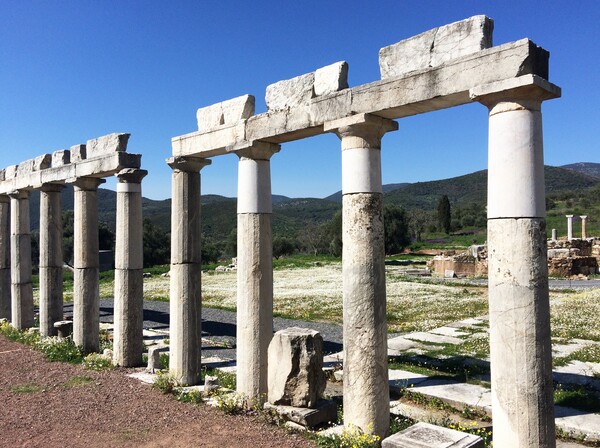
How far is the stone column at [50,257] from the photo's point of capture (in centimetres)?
1534

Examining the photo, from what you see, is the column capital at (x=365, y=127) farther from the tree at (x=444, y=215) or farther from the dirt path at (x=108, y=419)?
the tree at (x=444, y=215)

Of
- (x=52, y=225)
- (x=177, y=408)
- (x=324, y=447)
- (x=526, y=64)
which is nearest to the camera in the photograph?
(x=526, y=64)

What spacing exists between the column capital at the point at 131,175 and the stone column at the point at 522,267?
9036 millimetres

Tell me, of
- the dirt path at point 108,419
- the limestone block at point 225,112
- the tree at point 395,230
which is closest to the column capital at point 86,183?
the limestone block at point 225,112

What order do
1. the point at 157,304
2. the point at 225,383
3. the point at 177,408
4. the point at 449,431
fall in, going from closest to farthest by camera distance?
the point at 449,431
the point at 177,408
the point at 225,383
the point at 157,304

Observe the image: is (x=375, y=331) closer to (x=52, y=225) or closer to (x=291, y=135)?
(x=291, y=135)

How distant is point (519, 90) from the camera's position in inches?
231

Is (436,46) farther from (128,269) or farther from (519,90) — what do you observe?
(128,269)

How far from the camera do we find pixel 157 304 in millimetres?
26250

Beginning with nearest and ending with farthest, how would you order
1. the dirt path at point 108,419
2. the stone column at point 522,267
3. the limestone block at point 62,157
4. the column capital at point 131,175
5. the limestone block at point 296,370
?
the stone column at point 522,267 → the dirt path at point 108,419 → the limestone block at point 296,370 → the column capital at point 131,175 → the limestone block at point 62,157

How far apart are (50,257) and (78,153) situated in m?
3.66

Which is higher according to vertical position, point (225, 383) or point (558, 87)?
point (558, 87)

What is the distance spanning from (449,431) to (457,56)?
5.01 meters

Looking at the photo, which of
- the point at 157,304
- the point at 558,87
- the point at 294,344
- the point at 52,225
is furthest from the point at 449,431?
the point at 157,304
